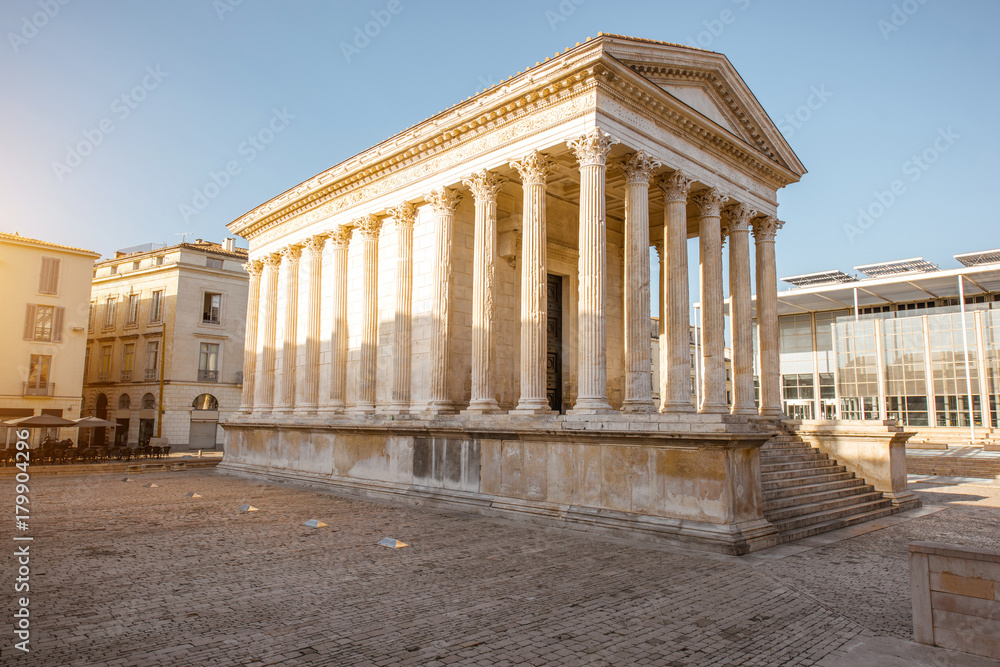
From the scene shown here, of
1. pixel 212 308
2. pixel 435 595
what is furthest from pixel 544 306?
pixel 212 308

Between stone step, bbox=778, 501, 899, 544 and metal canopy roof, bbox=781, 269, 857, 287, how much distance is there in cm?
3476

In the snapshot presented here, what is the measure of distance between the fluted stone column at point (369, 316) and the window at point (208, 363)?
79.7 ft

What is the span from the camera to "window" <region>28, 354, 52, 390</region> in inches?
1342

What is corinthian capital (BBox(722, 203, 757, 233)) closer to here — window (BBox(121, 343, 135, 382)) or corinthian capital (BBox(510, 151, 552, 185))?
corinthian capital (BBox(510, 151, 552, 185))

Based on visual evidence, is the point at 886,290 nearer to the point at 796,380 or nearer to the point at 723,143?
the point at 796,380

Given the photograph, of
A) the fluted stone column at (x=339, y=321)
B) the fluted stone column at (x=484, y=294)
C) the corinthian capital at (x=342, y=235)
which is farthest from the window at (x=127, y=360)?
the fluted stone column at (x=484, y=294)

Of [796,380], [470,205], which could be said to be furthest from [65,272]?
[796,380]

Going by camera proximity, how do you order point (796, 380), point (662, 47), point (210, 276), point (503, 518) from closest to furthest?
point (503, 518)
point (662, 47)
point (210, 276)
point (796, 380)

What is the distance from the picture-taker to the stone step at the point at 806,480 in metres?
13.5

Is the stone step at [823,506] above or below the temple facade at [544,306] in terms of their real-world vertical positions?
below

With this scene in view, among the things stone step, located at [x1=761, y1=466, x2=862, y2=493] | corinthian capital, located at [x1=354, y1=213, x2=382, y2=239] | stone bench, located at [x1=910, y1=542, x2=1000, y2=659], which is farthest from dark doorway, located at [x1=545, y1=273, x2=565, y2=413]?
stone bench, located at [x1=910, y1=542, x2=1000, y2=659]

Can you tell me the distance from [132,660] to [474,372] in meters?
11.1

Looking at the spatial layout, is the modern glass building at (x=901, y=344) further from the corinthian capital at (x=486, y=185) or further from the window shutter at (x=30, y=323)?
the window shutter at (x=30, y=323)

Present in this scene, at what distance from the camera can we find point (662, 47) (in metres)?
15.7
